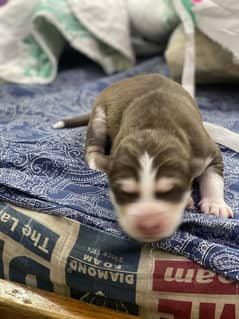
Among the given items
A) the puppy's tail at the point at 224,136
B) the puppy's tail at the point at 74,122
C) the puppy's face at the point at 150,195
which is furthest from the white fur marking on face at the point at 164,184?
the puppy's tail at the point at 74,122

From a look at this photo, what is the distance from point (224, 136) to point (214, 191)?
31 centimetres

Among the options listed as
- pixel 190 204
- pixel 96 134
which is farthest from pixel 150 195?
pixel 96 134

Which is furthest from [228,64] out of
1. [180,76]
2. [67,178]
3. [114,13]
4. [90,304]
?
[90,304]

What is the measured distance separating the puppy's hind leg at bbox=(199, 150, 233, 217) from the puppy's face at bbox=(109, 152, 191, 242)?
Answer: 140mm

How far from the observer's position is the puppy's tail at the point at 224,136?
1.49m

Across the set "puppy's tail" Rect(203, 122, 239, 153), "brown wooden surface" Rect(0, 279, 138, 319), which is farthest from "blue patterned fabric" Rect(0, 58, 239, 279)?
"brown wooden surface" Rect(0, 279, 138, 319)

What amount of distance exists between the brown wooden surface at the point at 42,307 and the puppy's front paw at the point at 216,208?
0.27 m

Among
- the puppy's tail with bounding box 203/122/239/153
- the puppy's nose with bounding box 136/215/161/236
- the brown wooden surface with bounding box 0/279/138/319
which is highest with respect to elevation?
the puppy's nose with bounding box 136/215/161/236

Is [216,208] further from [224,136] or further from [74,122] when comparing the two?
[74,122]

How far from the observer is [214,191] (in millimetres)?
1228

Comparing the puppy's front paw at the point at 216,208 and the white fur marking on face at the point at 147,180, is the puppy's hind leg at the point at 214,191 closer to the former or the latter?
the puppy's front paw at the point at 216,208

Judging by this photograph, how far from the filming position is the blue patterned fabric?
1073mm

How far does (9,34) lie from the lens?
2.26m

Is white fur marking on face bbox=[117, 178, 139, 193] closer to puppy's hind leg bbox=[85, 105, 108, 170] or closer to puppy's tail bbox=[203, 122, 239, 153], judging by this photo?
puppy's hind leg bbox=[85, 105, 108, 170]
